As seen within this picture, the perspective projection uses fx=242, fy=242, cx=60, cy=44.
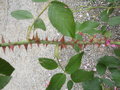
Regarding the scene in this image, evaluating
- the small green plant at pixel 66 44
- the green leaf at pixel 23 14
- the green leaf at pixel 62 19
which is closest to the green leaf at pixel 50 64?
the small green plant at pixel 66 44

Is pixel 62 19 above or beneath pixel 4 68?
above

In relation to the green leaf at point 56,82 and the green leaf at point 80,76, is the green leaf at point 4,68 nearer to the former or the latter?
the green leaf at point 56,82

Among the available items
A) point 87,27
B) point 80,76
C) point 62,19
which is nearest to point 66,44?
point 62,19

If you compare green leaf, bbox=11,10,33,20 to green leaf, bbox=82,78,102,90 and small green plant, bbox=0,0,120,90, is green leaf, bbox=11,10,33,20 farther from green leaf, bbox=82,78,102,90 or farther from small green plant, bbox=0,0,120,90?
green leaf, bbox=82,78,102,90

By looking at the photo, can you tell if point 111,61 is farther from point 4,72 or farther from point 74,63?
point 4,72

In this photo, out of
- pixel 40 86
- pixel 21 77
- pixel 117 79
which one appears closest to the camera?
pixel 117 79

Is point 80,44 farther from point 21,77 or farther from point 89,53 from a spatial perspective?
point 21,77

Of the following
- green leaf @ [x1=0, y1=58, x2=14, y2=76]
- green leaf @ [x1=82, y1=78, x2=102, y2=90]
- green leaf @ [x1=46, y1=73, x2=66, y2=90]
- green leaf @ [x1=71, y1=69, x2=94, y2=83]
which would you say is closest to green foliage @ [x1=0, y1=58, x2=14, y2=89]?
green leaf @ [x1=0, y1=58, x2=14, y2=76]

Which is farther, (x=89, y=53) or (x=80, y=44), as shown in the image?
(x=89, y=53)

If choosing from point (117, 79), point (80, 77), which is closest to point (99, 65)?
point (117, 79)
